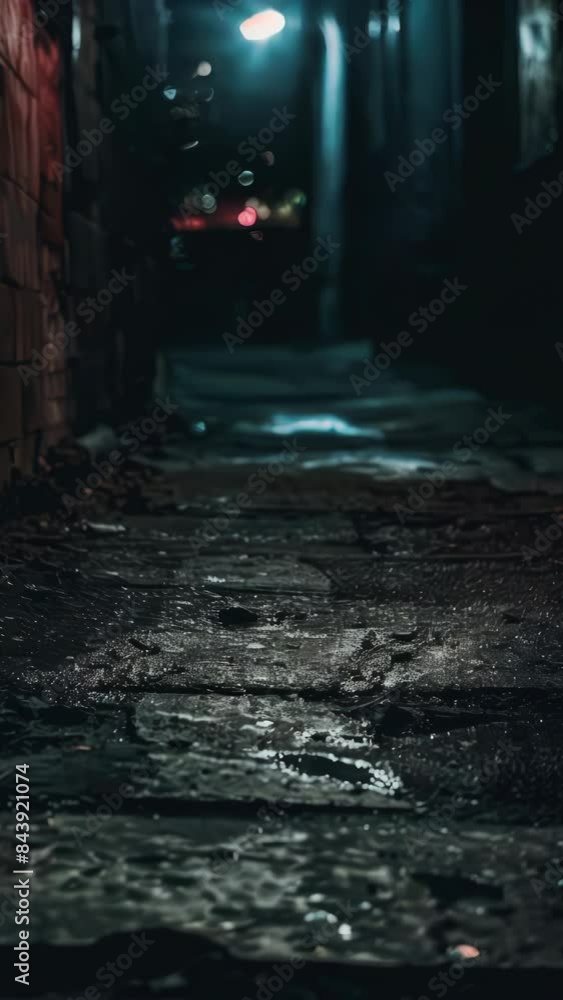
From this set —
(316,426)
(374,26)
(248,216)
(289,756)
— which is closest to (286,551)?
(289,756)

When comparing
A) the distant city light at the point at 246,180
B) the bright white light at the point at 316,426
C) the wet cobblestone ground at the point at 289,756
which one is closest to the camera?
the wet cobblestone ground at the point at 289,756

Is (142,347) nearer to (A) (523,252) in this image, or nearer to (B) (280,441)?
(B) (280,441)

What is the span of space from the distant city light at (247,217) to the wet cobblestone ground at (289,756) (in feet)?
57.9

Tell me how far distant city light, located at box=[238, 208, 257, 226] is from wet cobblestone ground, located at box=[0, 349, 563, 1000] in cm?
1763

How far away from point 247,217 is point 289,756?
69.4 feet

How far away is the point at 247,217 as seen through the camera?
73.4 feet

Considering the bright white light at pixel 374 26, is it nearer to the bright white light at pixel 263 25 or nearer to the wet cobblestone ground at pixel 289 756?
the bright white light at pixel 263 25

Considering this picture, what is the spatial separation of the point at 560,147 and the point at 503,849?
835 cm

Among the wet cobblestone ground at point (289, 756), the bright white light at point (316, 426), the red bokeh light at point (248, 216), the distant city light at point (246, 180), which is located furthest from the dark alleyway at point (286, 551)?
the red bokeh light at point (248, 216)

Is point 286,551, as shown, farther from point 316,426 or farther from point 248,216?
point 248,216

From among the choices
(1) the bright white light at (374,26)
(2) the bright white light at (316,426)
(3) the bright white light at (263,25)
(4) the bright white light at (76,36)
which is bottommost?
(2) the bright white light at (316,426)

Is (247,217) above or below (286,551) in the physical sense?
above

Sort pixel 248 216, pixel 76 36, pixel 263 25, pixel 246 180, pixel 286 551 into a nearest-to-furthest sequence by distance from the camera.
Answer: pixel 286 551 < pixel 76 36 < pixel 263 25 < pixel 246 180 < pixel 248 216

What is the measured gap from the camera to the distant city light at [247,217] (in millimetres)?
21984
